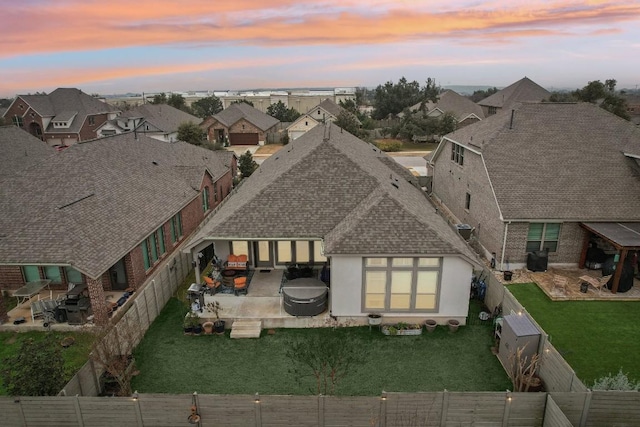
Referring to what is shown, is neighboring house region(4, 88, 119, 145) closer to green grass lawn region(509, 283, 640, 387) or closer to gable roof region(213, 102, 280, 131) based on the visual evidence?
gable roof region(213, 102, 280, 131)

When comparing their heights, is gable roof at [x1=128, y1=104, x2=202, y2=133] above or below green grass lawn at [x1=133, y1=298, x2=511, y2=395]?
above

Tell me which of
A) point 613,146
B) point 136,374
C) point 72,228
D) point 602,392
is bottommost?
point 136,374

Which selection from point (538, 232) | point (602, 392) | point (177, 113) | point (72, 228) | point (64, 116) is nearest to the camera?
point (602, 392)

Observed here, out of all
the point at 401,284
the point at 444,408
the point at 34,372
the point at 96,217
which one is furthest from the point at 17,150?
the point at 444,408

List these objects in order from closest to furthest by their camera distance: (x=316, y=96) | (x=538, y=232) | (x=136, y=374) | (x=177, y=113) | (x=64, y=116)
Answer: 1. (x=136, y=374)
2. (x=538, y=232)
3. (x=64, y=116)
4. (x=177, y=113)
5. (x=316, y=96)

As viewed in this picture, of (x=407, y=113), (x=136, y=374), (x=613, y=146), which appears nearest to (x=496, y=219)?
(x=613, y=146)

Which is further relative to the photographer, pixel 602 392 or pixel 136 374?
pixel 136 374

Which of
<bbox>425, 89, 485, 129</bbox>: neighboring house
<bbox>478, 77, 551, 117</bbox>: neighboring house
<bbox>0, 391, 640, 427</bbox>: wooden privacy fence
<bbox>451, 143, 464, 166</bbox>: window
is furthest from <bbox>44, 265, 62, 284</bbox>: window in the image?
<bbox>478, 77, 551, 117</bbox>: neighboring house

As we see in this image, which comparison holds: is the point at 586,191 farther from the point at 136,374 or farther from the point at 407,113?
the point at 407,113
